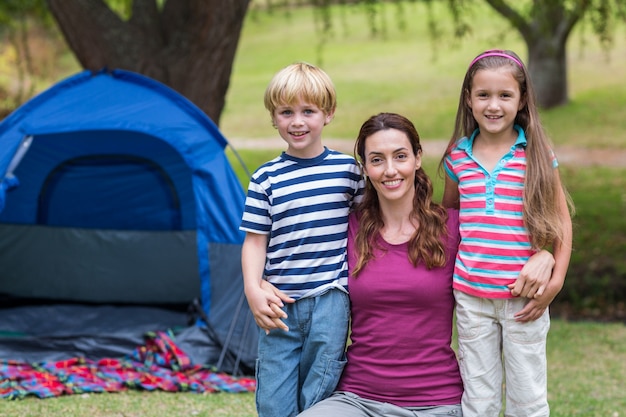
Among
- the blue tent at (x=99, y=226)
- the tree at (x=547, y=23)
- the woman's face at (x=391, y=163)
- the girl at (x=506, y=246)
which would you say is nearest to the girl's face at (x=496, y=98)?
the girl at (x=506, y=246)

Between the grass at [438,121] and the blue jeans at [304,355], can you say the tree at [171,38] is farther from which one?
the blue jeans at [304,355]

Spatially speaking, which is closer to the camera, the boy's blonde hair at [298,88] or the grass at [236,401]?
the boy's blonde hair at [298,88]

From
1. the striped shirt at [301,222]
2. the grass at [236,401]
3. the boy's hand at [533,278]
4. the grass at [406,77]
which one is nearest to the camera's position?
the boy's hand at [533,278]

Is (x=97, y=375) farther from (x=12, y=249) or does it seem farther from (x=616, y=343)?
(x=616, y=343)

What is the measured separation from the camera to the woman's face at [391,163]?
2.45 metres

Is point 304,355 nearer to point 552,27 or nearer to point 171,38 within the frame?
point 171,38

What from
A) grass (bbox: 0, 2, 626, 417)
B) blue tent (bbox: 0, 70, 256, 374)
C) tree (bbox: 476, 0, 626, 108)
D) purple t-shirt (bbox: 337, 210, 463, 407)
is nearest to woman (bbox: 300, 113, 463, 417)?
purple t-shirt (bbox: 337, 210, 463, 407)

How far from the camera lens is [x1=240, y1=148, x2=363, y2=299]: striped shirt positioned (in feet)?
8.26

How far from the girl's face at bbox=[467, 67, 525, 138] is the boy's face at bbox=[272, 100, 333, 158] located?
1.61 ft

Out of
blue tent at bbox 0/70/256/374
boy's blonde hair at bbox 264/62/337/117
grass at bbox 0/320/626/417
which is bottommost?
grass at bbox 0/320/626/417

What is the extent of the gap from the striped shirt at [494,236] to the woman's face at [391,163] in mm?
207

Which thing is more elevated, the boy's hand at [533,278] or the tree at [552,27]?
the tree at [552,27]

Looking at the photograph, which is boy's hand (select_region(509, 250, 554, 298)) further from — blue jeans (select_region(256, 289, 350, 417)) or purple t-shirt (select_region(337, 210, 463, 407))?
blue jeans (select_region(256, 289, 350, 417))

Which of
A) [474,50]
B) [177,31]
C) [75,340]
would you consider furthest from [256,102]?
[75,340]
